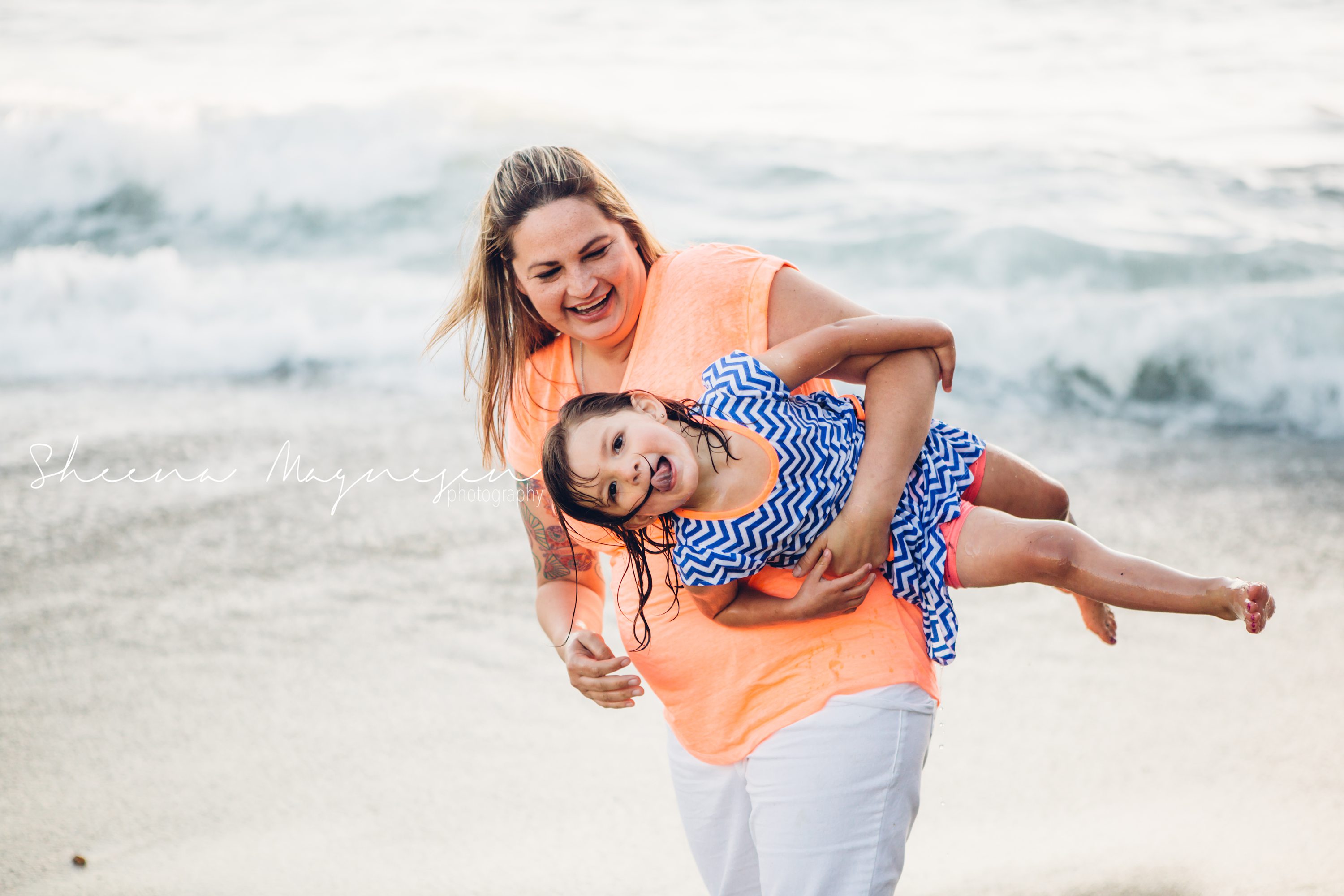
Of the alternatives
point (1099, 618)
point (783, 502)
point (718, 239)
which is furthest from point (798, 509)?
point (718, 239)

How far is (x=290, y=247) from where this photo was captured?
8273 mm

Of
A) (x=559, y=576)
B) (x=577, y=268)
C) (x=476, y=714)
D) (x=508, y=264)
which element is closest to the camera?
(x=577, y=268)

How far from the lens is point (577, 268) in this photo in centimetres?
204

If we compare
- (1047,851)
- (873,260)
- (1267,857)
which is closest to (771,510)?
(1047,851)

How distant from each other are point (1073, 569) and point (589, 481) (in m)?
0.84

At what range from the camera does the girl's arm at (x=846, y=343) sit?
6.25ft

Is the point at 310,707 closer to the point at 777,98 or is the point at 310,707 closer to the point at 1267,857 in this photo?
the point at 1267,857

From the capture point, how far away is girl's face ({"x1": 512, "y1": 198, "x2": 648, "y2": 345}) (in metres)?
2.04

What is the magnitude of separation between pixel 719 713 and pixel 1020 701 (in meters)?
1.79

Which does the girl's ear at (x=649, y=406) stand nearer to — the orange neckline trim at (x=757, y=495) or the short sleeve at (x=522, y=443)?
the orange neckline trim at (x=757, y=495)

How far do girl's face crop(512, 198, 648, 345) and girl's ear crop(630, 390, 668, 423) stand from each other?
7.8 inches
